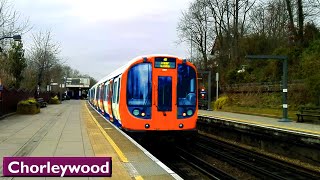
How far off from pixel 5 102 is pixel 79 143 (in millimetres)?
15707

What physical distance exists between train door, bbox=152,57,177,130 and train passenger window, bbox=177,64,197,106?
214 millimetres

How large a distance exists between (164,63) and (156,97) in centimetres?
114

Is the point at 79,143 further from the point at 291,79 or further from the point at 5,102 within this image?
the point at 291,79

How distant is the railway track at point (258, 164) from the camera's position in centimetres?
1198

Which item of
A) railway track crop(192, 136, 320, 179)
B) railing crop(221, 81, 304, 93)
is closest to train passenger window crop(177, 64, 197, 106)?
railway track crop(192, 136, 320, 179)

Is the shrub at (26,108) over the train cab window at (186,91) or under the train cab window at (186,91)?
under

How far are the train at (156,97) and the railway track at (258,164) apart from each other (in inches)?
84.1

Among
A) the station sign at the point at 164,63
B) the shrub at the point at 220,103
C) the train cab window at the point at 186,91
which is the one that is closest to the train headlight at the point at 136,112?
the train cab window at the point at 186,91

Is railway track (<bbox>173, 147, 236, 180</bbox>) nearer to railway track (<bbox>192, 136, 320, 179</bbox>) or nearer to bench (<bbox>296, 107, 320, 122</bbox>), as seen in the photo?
railway track (<bbox>192, 136, 320, 179</bbox>)

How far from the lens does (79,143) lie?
12.4 metres

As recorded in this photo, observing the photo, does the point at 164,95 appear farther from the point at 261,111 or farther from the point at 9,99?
the point at 9,99

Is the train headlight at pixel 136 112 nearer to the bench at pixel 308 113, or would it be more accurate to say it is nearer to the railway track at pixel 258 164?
the railway track at pixel 258 164

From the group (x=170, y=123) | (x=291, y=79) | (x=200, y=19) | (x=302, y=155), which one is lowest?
(x=302, y=155)

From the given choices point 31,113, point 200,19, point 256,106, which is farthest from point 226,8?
point 31,113
